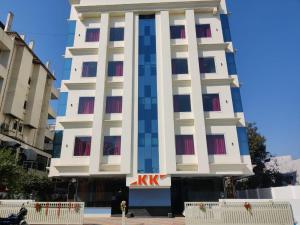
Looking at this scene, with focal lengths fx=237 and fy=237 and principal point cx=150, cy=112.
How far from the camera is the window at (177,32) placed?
30291mm

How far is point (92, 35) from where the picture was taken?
3073cm

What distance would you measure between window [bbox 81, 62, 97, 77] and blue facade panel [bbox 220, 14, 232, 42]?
16988 mm

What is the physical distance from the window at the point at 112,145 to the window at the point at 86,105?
3771 millimetres

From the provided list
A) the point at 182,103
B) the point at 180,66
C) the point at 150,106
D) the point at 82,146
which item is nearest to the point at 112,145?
the point at 82,146

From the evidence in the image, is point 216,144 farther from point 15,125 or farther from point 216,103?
point 15,125

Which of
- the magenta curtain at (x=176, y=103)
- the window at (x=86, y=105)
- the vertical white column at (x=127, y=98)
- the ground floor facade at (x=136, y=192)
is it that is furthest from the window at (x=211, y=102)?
the window at (x=86, y=105)

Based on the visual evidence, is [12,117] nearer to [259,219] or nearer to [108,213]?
[108,213]

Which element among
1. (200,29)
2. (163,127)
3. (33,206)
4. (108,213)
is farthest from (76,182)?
(200,29)

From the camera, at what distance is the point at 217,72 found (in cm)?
2808

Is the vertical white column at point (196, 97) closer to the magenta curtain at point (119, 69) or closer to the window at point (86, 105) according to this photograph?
the magenta curtain at point (119, 69)

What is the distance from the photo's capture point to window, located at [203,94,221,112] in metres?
26.6

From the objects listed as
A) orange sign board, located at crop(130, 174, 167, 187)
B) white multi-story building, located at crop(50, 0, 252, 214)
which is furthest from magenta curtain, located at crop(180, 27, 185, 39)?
orange sign board, located at crop(130, 174, 167, 187)

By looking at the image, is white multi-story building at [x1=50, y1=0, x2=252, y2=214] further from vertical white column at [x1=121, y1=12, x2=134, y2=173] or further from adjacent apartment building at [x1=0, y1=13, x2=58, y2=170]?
adjacent apartment building at [x1=0, y1=13, x2=58, y2=170]

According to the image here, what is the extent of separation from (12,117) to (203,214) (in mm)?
33607
